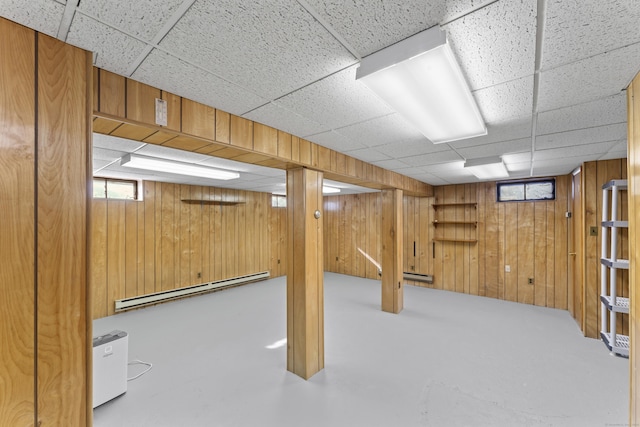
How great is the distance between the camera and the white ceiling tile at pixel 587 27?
32.3 inches

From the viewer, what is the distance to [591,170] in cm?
308

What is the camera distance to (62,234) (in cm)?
97

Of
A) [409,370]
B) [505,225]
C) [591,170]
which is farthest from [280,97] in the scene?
[505,225]

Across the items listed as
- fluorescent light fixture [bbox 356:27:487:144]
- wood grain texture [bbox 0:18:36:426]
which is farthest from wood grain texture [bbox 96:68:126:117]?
fluorescent light fixture [bbox 356:27:487:144]

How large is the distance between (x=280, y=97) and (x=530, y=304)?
5.01 meters

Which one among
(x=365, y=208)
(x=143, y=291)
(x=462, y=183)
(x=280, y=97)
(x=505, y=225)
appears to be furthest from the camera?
(x=365, y=208)

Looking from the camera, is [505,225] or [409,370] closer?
[409,370]

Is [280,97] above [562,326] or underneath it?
above

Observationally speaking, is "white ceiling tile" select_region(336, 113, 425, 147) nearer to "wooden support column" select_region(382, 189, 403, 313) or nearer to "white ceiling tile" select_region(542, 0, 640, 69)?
"white ceiling tile" select_region(542, 0, 640, 69)

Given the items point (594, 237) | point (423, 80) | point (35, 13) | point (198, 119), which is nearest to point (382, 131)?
point (423, 80)

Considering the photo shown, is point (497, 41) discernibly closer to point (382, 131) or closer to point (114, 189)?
point (382, 131)

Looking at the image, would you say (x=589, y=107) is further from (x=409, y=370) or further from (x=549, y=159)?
(x=409, y=370)

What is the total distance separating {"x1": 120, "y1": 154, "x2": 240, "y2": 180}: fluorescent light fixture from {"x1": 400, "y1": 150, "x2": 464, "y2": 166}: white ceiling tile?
2.29 meters

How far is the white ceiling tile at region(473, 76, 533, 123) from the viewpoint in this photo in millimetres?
1332
